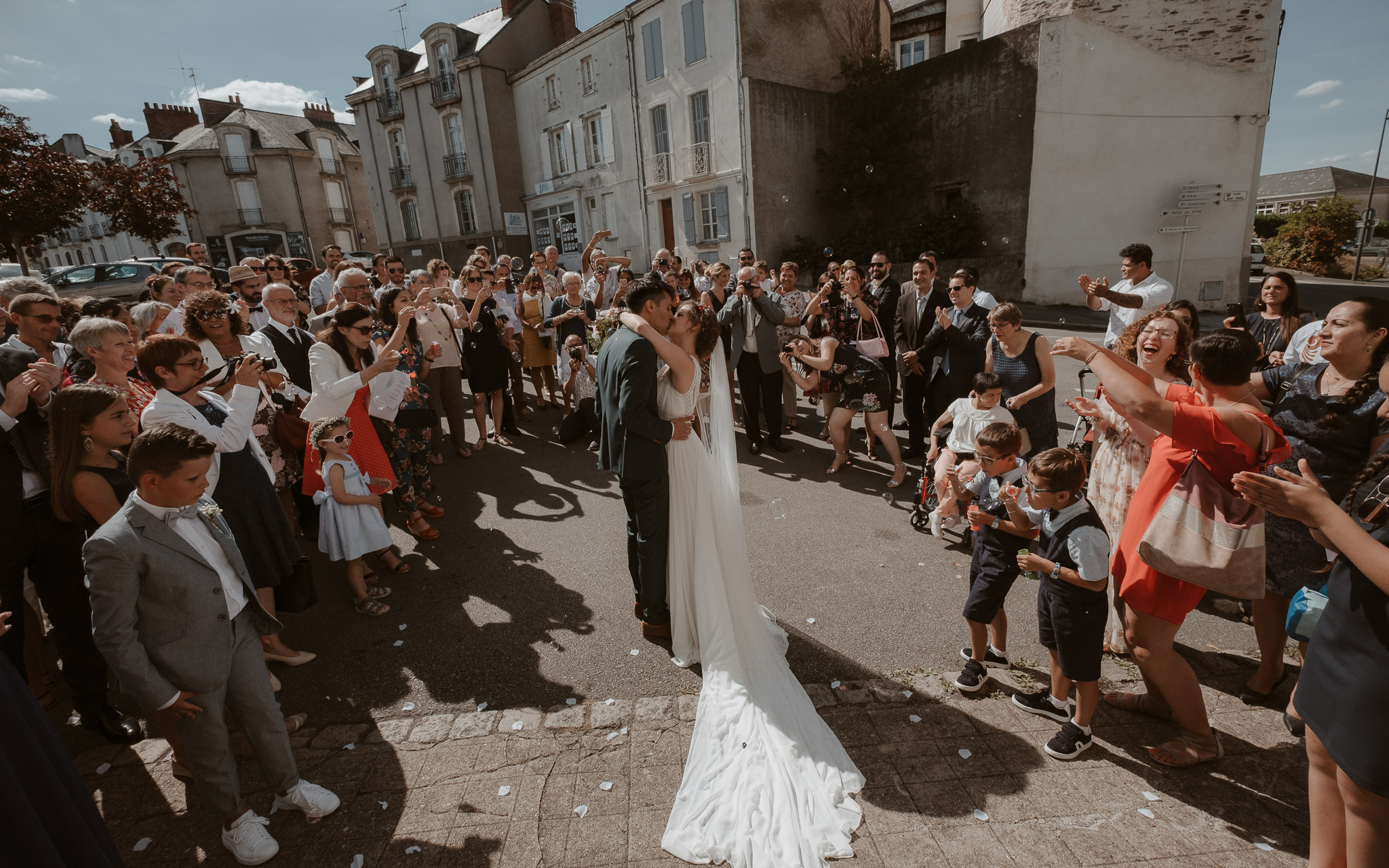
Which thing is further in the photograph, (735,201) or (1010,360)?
(735,201)

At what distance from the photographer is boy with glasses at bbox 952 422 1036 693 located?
3164mm

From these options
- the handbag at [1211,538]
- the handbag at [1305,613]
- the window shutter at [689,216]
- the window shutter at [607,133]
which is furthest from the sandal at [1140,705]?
the window shutter at [607,133]

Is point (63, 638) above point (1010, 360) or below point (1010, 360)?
below

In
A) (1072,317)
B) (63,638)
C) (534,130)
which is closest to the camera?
(63,638)

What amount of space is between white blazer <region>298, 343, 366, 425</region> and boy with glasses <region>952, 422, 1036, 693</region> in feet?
13.4

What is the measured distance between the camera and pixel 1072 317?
16094 millimetres

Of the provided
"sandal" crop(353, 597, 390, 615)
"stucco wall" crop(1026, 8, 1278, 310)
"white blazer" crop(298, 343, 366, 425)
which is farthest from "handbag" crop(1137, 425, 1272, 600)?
"stucco wall" crop(1026, 8, 1278, 310)

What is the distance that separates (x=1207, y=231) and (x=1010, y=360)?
1660 cm

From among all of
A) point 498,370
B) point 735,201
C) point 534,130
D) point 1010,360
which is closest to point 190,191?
point 534,130

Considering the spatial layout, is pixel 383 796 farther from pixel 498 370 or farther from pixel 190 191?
pixel 190 191

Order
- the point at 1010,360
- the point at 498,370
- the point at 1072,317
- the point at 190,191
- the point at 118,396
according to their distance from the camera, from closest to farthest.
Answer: the point at 118,396
the point at 1010,360
the point at 498,370
the point at 1072,317
the point at 190,191

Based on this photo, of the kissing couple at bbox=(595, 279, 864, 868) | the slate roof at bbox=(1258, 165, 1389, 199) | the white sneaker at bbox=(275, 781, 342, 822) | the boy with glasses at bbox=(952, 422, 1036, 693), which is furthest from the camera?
the slate roof at bbox=(1258, 165, 1389, 199)

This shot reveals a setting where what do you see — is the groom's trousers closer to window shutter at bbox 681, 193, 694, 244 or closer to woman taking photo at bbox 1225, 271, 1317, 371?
woman taking photo at bbox 1225, 271, 1317, 371

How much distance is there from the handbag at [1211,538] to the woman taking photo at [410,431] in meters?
4.84
